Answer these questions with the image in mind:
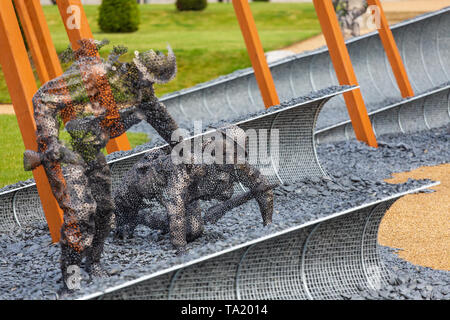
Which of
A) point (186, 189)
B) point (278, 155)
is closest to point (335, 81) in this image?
point (278, 155)

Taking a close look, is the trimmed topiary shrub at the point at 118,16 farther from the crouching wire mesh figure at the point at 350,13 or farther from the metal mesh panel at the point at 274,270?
the metal mesh panel at the point at 274,270

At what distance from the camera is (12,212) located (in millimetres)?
7480

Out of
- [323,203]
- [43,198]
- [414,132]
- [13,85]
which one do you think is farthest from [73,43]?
[414,132]

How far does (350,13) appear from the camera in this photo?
18297mm

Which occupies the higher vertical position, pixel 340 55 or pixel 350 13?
pixel 350 13

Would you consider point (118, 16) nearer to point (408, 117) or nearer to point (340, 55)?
point (408, 117)

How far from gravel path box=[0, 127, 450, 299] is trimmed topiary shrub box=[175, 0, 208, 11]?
23360 mm

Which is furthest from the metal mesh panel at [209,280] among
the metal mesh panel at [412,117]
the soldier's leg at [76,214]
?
the metal mesh panel at [412,117]

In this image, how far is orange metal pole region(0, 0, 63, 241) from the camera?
6418mm

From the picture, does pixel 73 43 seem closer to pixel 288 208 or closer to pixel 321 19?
pixel 288 208

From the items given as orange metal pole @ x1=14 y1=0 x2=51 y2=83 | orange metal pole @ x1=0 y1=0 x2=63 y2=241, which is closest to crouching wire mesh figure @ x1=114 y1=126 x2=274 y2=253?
orange metal pole @ x1=0 y1=0 x2=63 y2=241

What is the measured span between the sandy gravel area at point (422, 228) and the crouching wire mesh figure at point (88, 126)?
2676mm

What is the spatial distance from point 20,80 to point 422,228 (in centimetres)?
401

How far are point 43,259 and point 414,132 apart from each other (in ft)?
24.0
